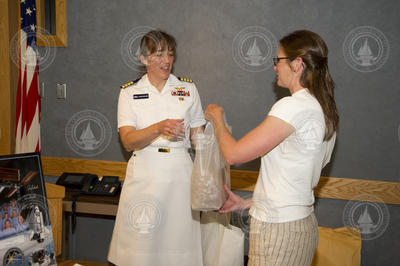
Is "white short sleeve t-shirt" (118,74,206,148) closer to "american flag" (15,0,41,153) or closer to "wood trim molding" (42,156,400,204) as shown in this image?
Answer: "wood trim molding" (42,156,400,204)

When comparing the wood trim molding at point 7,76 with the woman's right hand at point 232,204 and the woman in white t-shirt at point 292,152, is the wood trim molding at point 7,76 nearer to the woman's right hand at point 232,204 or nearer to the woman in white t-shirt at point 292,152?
the woman's right hand at point 232,204

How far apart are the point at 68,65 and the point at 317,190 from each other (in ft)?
7.22

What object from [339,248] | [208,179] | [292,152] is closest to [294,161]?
[292,152]

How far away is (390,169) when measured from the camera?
95.5 inches

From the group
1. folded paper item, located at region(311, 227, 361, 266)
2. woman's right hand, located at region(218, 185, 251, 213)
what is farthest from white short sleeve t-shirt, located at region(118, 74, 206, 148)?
folded paper item, located at region(311, 227, 361, 266)

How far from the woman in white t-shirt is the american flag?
203cm

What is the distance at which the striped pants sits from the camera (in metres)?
1.18

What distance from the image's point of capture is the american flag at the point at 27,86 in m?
2.64

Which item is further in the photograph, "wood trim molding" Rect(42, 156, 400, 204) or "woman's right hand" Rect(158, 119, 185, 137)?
"wood trim molding" Rect(42, 156, 400, 204)

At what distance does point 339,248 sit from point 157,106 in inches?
55.2

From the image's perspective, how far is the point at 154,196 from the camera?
188cm

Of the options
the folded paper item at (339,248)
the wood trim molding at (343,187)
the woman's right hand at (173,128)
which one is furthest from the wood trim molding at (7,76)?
the folded paper item at (339,248)

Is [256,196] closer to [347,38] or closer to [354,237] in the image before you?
[354,237]

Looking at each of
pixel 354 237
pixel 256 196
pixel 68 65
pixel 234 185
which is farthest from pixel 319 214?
pixel 68 65
